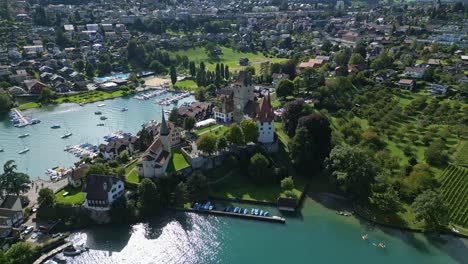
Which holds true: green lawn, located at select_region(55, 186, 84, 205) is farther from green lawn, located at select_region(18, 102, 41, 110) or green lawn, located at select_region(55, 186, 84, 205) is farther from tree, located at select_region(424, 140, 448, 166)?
tree, located at select_region(424, 140, 448, 166)

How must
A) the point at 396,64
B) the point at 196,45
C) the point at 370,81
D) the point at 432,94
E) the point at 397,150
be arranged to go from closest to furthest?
the point at 397,150 < the point at 432,94 < the point at 370,81 < the point at 396,64 < the point at 196,45

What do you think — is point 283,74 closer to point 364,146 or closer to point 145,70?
point 364,146

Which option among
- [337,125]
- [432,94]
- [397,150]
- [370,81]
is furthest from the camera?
[370,81]

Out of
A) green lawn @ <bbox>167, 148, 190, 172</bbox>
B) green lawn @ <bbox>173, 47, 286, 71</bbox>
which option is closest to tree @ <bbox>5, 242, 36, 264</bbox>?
green lawn @ <bbox>167, 148, 190, 172</bbox>

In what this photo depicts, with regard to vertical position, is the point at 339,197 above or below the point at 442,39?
below

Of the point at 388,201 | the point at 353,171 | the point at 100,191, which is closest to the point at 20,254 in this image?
the point at 100,191

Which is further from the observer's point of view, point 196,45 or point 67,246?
point 196,45

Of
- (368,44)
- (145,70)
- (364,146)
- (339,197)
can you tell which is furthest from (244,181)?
(368,44)
